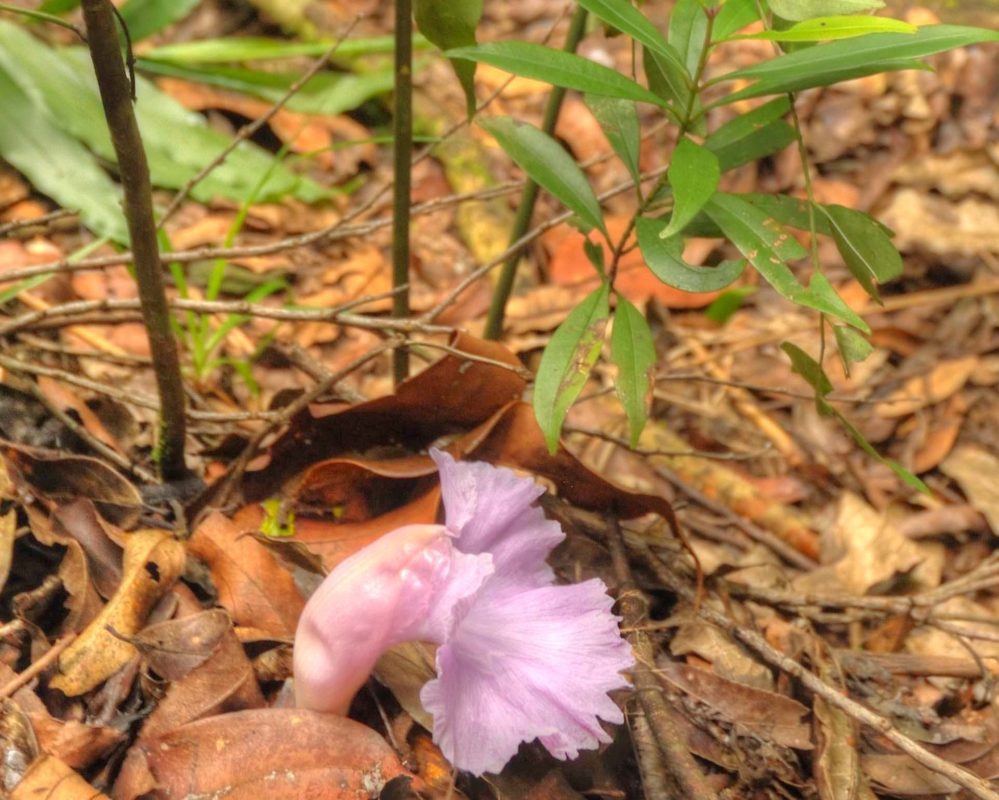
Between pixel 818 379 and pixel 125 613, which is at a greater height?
pixel 818 379

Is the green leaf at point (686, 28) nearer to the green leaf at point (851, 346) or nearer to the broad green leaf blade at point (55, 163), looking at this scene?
the green leaf at point (851, 346)

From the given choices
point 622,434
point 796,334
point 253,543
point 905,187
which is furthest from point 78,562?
point 905,187

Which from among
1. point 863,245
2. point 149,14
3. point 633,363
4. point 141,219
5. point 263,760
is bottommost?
point 263,760

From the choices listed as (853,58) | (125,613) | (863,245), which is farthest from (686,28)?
(125,613)

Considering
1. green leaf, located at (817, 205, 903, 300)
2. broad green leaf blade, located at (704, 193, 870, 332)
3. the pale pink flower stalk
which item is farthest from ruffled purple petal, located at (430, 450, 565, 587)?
green leaf, located at (817, 205, 903, 300)

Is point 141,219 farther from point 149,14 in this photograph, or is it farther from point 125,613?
point 149,14

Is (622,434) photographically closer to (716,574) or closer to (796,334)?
(716,574)
